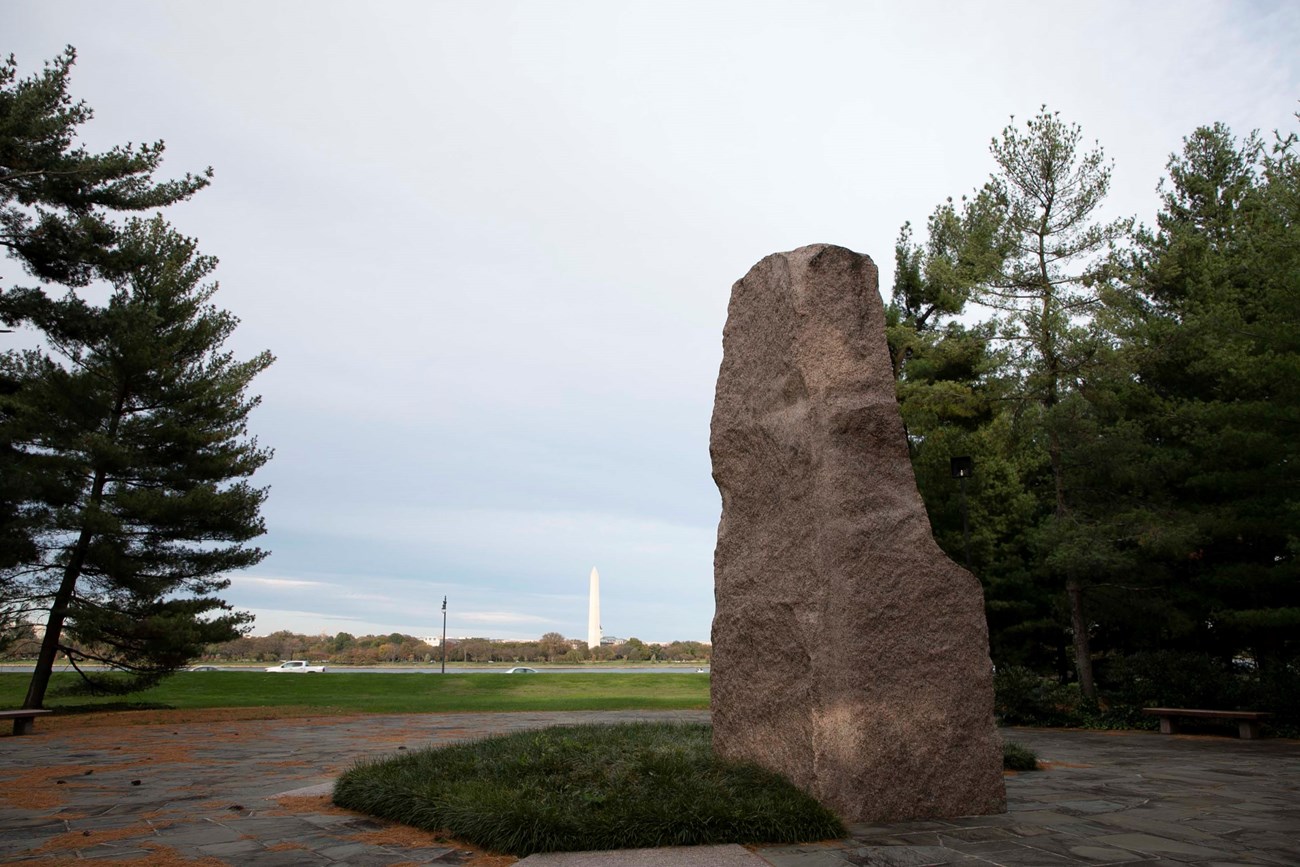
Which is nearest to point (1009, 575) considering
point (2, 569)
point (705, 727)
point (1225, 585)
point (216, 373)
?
point (1225, 585)

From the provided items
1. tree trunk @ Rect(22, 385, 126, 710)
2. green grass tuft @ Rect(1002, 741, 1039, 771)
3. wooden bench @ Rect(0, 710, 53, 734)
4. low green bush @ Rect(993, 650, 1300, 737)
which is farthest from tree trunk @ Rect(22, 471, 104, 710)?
low green bush @ Rect(993, 650, 1300, 737)

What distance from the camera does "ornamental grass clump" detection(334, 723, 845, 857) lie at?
15.6ft

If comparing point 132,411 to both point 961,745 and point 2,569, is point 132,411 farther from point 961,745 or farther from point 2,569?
point 961,745

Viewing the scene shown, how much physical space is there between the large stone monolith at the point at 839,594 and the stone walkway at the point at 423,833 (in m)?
0.45

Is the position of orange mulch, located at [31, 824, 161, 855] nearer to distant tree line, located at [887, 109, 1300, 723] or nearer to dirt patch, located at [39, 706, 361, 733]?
dirt patch, located at [39, 706, 361, 733]

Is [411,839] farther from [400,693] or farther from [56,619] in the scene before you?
[400,693]

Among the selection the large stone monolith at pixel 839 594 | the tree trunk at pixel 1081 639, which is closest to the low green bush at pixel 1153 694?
the tree trunk at pixel 1081 639

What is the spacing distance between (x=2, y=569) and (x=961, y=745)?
699 inches

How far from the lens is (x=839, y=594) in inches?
224

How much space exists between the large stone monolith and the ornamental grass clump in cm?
48

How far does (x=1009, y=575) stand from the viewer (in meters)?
20.9

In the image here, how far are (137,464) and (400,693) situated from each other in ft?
36.6

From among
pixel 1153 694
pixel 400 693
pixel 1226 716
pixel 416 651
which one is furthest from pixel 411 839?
pixel 416 651

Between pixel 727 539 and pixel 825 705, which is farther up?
pixel 727 539
